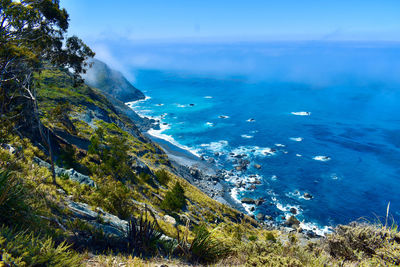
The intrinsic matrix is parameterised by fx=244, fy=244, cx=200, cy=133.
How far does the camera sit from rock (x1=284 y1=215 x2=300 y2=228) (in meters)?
43.4

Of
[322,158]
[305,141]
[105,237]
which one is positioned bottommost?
[322,158]

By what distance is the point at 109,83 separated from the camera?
445ft

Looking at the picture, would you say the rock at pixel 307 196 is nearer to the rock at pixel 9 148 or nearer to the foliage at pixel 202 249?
the foliage at pixel 202 249

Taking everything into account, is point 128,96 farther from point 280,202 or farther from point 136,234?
point 136,234

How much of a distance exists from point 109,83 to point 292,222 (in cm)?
12146

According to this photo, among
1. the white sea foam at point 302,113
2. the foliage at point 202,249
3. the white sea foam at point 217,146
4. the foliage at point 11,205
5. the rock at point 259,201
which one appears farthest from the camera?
the white sea foam at point 302,113

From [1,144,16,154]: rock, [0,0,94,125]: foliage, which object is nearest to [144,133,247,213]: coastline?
[0,0,94,125]: foliage

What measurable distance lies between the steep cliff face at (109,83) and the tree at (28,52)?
116857 millimetres

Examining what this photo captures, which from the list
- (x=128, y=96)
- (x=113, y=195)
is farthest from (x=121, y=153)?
(x=128, y=96)

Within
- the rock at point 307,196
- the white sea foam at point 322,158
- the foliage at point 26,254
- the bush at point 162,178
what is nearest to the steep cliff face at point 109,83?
the white sea foam at point 322,158

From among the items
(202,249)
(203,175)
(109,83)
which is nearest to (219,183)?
(203,175)

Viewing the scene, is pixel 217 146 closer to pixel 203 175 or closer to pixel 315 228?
pixel 203 175

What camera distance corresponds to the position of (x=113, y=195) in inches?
464

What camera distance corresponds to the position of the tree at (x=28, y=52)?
1212 centimetres
